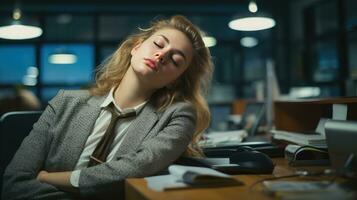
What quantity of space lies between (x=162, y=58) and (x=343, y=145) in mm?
727

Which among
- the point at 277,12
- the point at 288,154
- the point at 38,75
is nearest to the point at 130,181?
the point at 288,154

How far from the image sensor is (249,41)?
8.07 m

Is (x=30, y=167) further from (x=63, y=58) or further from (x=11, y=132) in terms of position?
(x=63, y=58)

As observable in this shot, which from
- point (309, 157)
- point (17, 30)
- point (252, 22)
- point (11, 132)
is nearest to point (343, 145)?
point (309, 157)

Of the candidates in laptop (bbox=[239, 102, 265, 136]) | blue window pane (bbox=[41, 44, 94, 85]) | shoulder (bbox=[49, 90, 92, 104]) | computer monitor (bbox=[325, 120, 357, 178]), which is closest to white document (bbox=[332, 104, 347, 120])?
computer monitor (bbox=[325, 120, 357, 178])

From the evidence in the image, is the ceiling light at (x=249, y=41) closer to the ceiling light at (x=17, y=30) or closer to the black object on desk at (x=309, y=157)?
the ceiling light at (x=17, y=30)

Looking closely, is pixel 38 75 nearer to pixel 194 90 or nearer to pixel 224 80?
pixel 224 80

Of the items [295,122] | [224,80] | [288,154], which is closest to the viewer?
[288,154]

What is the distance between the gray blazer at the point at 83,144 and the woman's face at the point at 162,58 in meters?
0.12

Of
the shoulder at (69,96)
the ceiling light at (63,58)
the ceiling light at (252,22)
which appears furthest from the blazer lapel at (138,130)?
the ceiling light at (63,58)

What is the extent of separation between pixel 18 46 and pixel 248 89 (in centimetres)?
414

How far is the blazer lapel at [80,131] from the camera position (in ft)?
4.95

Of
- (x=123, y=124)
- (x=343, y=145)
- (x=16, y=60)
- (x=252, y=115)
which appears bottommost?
(x=16, y=60)

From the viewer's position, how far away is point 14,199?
1.47 metres
